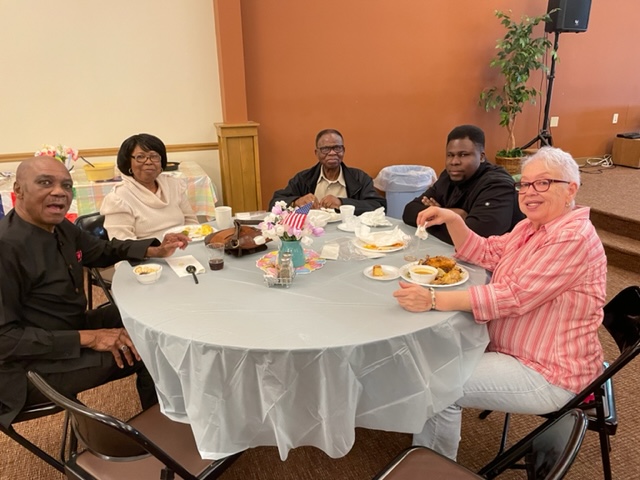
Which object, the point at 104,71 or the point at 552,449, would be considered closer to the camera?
the point at 552,449

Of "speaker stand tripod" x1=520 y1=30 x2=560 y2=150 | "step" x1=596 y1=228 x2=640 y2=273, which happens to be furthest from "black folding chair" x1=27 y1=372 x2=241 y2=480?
"speaker stand tripod" x1=520 y1=30 x2=560 y2=150

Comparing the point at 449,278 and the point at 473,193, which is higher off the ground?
the point at 473,193

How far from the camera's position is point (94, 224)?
2424mm

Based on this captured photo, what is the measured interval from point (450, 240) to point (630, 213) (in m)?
2.97

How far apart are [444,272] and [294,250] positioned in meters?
0.54

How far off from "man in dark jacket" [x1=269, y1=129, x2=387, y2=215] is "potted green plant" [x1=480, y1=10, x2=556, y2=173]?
2584 mm

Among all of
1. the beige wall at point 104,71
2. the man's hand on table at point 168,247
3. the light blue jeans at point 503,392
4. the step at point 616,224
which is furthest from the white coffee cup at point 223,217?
the step at point 616,224

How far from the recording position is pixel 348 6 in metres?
4.23

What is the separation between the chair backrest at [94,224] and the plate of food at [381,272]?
1530 millimetres

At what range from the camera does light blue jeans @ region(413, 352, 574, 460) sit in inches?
55.2

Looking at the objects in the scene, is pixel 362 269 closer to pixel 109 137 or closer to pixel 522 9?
pixel 109 137

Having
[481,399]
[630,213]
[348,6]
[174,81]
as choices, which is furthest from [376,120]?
[481,399]

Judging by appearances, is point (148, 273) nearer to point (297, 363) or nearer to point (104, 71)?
point (297, 363)

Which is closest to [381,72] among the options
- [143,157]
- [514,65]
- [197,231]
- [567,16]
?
[514,65]
